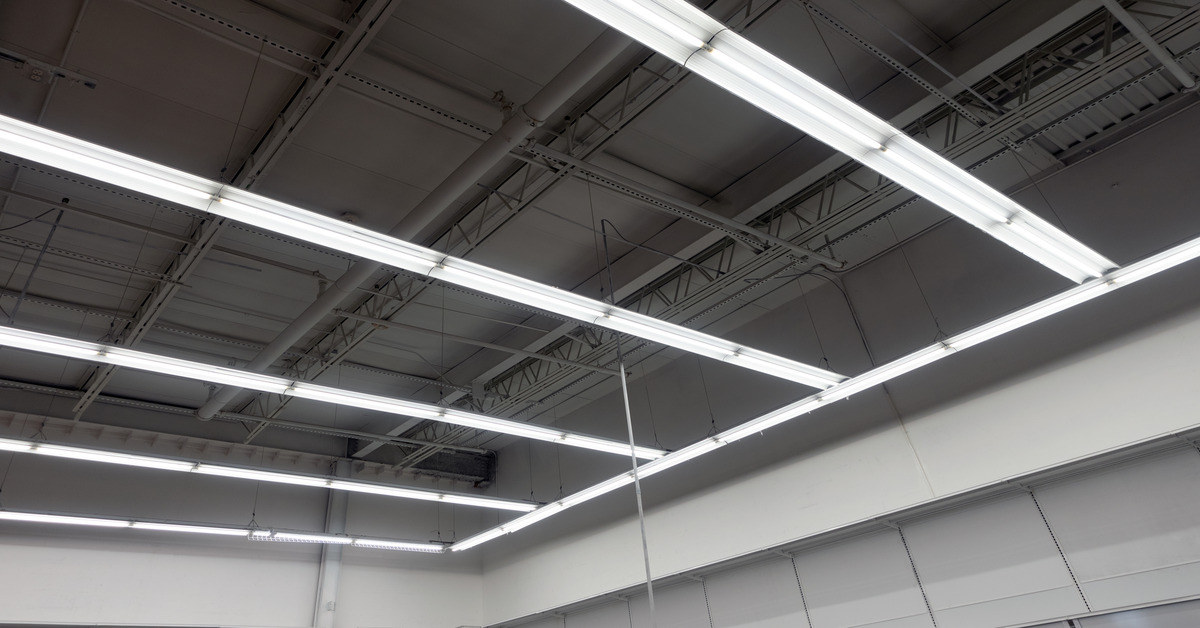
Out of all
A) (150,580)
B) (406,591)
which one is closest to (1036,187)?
(406,591)

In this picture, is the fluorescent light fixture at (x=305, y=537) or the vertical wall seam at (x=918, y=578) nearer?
the vertical wall seam at (x=918, y=578)

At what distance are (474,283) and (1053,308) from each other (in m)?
4.59

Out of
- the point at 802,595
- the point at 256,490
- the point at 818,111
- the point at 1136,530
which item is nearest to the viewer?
the point at 818,111

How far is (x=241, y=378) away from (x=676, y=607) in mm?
6785

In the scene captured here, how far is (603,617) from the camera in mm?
10516

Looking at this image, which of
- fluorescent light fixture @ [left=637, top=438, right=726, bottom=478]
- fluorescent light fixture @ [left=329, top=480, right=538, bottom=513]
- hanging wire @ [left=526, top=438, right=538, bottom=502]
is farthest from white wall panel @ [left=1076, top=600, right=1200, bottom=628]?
hanging wire @ [left=526, top=438, right=538, bottom=502]

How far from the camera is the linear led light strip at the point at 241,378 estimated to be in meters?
4.97

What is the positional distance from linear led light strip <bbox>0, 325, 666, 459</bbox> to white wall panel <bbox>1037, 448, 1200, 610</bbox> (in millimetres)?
4635

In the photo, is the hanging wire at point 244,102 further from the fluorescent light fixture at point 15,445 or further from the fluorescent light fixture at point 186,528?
the fluorescent light fixture at point 186,528

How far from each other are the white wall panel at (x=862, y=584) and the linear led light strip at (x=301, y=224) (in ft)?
12.2

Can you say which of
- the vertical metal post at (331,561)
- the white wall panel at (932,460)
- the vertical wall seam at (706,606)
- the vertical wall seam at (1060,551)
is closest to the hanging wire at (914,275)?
the white wall panel at (932,460)

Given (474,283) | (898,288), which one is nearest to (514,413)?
(898,288)

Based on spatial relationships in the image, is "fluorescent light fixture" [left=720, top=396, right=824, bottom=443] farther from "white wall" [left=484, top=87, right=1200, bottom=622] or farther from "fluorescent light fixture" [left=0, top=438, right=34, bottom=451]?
"fluorescent light fixture" [left=0, top=438, right=34, bottom=451]

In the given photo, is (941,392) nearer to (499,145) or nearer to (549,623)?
(499,145)
